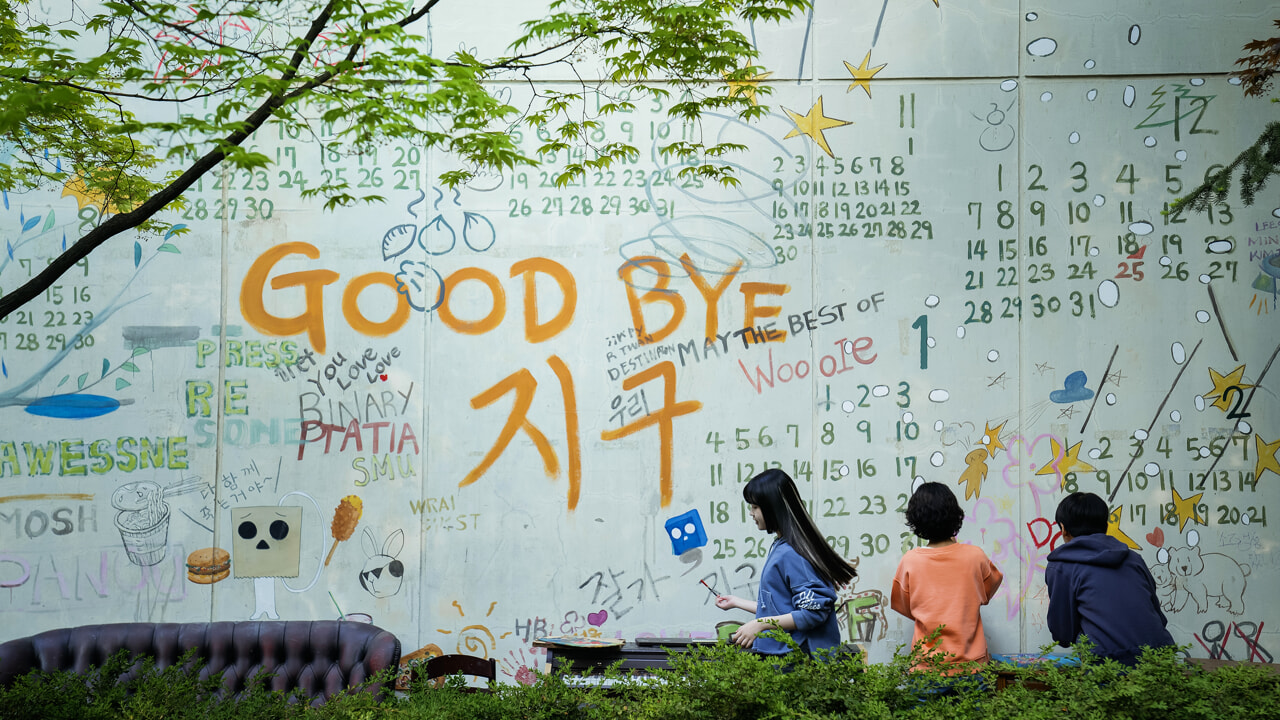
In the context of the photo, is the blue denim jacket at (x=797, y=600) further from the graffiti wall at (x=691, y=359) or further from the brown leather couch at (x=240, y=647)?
the brown leather couch at (x=240, y=647)

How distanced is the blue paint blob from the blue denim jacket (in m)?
4.42

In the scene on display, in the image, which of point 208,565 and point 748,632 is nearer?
point 748,632

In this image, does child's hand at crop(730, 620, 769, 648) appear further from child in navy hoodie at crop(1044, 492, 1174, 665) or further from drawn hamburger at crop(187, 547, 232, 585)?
drawn hamburger at crop(187, 547, 232, 585)

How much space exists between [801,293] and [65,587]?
4.99m

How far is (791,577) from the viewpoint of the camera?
378 cm

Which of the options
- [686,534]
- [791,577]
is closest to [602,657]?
[686,534]

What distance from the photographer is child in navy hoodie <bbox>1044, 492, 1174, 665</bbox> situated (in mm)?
3949

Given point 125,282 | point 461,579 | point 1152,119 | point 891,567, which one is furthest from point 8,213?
point 1152,119

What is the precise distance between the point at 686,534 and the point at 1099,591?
8.10ft

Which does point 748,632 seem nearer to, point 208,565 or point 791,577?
point 791,577

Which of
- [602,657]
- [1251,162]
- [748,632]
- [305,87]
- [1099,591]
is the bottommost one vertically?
[602,657]

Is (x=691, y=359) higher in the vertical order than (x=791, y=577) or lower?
higher

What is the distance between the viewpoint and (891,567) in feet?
19.0

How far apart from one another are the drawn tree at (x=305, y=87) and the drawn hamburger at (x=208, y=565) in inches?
76.9
